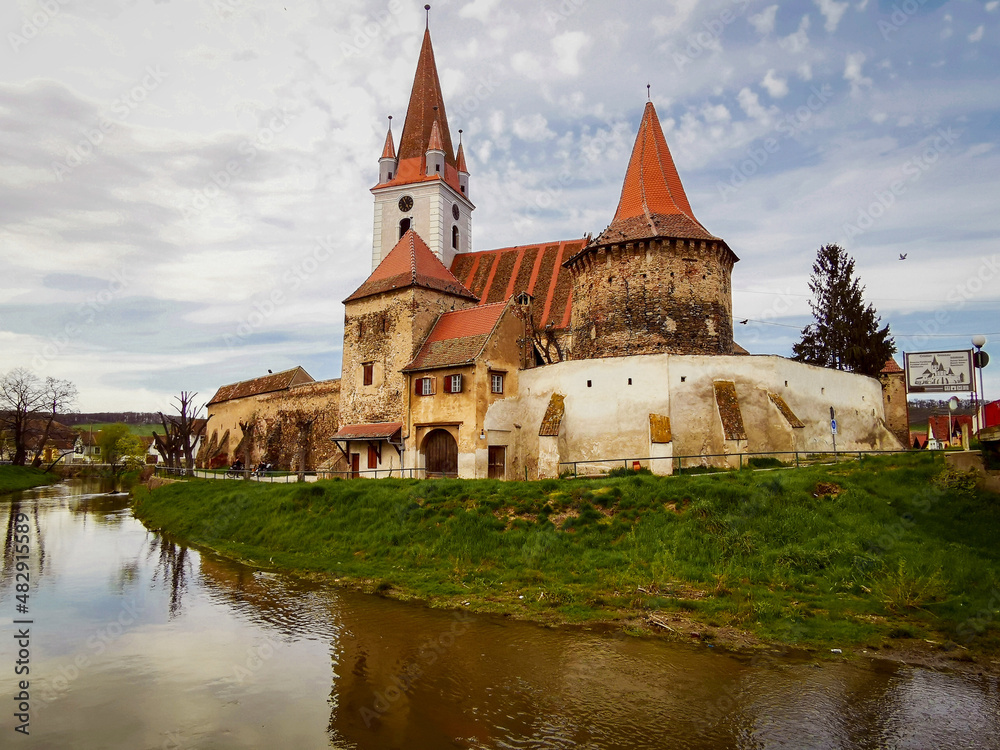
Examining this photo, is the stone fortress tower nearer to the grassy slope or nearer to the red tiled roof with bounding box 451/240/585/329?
the red tiled roof with bounding box 451/240/585/329

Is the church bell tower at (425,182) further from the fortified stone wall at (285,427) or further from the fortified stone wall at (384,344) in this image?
the fortified stone wall at (384,344)

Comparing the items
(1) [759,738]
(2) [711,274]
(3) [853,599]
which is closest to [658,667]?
(1) [759,738]

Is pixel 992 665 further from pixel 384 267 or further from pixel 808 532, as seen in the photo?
pixel 384 267

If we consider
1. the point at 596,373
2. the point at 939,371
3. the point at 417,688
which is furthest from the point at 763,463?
the point at 417,688

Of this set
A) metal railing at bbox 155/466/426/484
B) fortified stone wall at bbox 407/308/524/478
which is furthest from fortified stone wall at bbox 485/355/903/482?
metal railing at bbox 155/466/426/484

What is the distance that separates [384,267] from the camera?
101 feet

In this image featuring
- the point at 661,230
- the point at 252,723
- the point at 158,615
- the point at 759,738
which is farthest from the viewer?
the point at 661,230

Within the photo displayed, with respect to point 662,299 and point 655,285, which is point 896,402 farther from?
point 655,285

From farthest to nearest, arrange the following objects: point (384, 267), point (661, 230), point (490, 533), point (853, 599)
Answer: point (384, 267) → point (661, 230) → point (490, 533) → point (853, 599)

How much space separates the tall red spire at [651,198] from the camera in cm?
2605

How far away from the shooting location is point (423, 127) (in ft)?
154

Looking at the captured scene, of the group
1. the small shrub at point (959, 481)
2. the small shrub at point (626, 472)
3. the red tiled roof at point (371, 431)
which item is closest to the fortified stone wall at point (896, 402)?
the small shrub at point (626, 472)

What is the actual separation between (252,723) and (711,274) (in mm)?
23209

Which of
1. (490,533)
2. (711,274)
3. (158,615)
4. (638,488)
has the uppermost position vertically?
(711,274)
